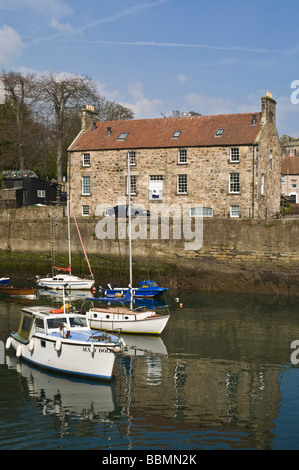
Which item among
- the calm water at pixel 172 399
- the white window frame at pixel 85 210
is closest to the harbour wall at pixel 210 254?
the white window frame at pixel 85 210

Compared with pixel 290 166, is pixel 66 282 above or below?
below

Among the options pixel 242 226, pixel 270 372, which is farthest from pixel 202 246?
pixel 270 372

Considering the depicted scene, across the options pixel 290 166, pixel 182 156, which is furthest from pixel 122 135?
pixel 290 166

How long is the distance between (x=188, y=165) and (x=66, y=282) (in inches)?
550

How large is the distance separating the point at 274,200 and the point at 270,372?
29963 mm

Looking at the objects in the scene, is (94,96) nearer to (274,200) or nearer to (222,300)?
(274,200)

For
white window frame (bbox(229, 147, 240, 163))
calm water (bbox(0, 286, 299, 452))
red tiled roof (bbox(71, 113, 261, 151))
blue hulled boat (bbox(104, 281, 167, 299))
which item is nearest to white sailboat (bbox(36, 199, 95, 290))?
blue hulled boat (bbox(104, 281, 167, 299))

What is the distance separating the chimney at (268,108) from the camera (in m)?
44.7

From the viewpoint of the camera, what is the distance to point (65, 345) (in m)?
19.5

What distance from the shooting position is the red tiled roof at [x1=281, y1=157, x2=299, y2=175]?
77.6 meters

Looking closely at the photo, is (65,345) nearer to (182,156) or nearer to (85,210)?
(182,156)

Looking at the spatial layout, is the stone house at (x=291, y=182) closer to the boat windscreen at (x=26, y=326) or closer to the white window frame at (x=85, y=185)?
the white window frame at (x=85, y=185)

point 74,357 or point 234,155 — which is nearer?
point 74,357

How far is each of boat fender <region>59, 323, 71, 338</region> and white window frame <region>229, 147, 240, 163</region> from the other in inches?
1062
